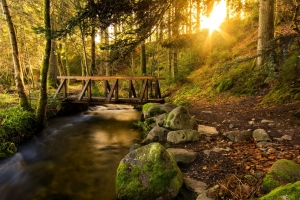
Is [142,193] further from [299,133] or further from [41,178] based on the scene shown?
[299,133]

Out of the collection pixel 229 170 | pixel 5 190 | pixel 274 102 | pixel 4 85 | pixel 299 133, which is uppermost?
pixel 4 85

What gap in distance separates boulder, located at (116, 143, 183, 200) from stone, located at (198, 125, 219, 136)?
2.29 metres

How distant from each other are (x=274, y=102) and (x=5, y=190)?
7830mm

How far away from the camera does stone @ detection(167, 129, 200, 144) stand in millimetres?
5379

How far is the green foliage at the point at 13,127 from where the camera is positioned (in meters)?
6.26

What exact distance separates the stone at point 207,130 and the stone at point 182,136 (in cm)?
39

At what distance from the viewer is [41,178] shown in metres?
5.06

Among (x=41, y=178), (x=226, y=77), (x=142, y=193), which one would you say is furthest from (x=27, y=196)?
(x=226, y=77)

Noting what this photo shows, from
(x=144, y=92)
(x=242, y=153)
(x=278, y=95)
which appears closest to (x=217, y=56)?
(x=144, y=92)

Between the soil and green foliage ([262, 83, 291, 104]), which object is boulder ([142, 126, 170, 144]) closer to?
the soil

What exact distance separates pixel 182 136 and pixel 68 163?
3.17 metres

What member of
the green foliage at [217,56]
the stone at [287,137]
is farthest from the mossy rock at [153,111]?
the green foliage at [217,56]

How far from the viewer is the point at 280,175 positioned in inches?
115

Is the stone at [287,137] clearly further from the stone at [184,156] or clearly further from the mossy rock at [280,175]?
the stone at [184,156]
